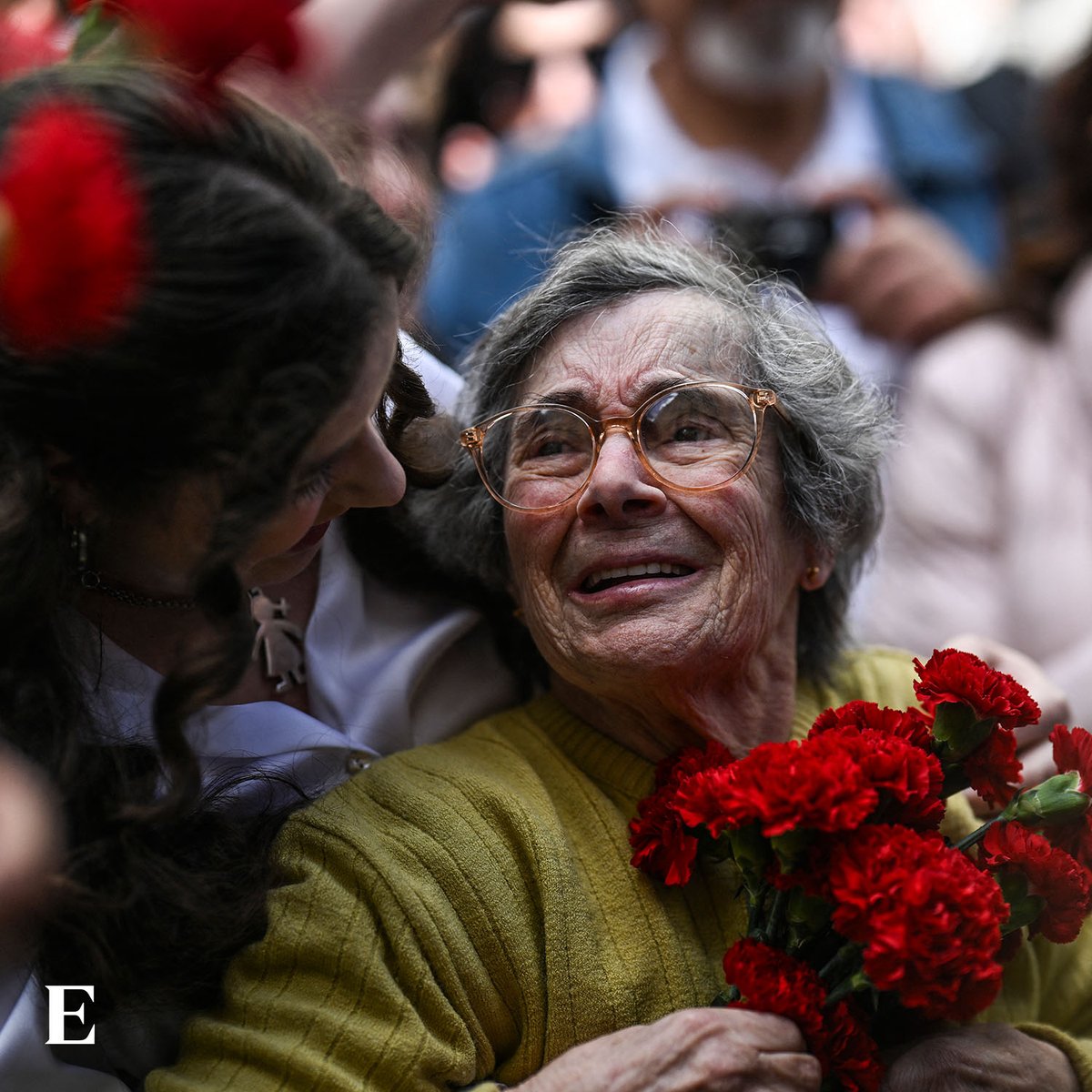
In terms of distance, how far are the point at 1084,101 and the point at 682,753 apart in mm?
2151

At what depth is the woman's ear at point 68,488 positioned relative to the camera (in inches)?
69.8

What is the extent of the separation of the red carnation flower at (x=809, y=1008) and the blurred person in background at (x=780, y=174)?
5.75ft

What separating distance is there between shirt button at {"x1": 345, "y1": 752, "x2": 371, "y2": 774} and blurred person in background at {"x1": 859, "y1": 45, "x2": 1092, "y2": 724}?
1.38m

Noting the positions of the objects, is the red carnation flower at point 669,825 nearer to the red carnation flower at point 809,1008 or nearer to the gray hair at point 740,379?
the red carnation flower at point 809,1008

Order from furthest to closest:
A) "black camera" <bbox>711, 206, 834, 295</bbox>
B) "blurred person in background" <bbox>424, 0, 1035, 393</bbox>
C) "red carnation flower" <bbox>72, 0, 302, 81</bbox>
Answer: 1. "blurred person in background" <bbox>424, 0, 1035, 393</bbox>
2. "black camera" <bbox>711, 206, 834, 295</bbox>
3. "red carnation flower" <bbox>72, 0, 302, 81</bbox>

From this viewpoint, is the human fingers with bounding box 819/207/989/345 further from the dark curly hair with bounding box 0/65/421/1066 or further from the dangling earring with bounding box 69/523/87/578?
the dangling earring with bounding box 69/523/87/578

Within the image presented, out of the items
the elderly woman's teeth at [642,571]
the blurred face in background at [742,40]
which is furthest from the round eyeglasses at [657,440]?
the blurred face in background at [742,40]

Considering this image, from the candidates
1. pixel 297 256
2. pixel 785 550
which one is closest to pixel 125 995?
pixel 297 256

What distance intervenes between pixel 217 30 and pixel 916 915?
126 cm

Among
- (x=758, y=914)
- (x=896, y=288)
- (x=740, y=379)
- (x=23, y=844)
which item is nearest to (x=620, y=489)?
(x=740, y=379)

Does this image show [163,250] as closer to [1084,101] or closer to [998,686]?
→ [998,686]

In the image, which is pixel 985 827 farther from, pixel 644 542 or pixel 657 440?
pixel 657 440

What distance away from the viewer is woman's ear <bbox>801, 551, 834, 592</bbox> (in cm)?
241

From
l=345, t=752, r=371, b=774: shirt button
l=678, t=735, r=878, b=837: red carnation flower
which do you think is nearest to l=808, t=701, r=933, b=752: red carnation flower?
l=678, t=735, r=878, b=837: red carnation flower
